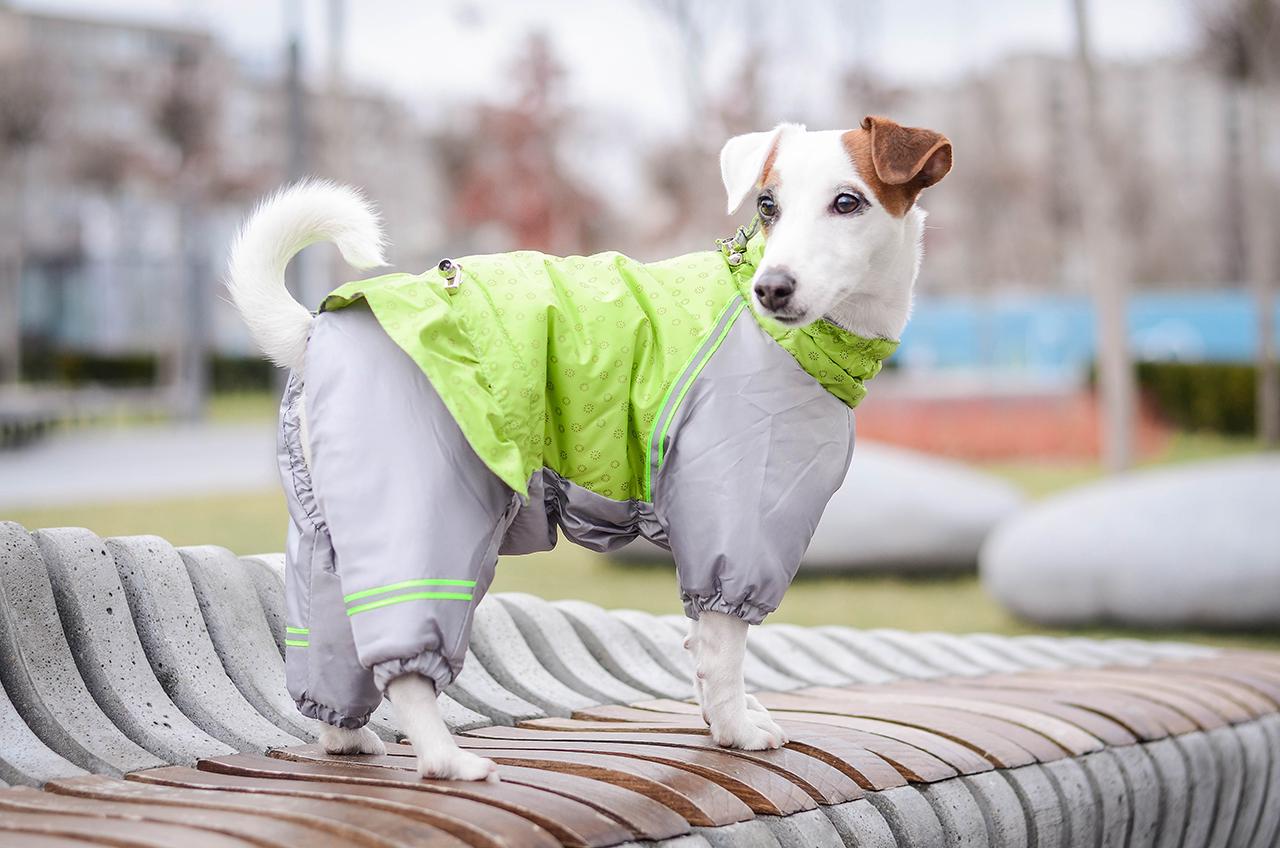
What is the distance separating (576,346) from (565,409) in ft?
0.38

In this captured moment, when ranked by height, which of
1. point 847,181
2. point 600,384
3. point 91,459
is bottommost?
point 91,459

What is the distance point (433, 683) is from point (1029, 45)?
25.4 metres

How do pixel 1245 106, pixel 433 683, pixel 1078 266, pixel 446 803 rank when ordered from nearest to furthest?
pixel 446 803 → pixel 433 683 → pixel 1245 106 → pixel 1078 266

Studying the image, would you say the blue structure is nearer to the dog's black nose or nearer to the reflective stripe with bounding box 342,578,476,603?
the dog's black nose

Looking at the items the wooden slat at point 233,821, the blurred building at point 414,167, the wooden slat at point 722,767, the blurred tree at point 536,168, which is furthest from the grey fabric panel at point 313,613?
the blurred tree at point 536,168

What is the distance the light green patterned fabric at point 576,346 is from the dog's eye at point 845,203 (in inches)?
7.1

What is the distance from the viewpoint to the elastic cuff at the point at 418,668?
2.22 metres

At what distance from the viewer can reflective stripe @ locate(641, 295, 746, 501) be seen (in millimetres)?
2479

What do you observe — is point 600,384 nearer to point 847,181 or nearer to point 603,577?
point 847,181

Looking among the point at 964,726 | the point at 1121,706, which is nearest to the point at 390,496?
Answer: the point at 964,726

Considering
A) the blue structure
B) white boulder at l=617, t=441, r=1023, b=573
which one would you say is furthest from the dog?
the blue structure

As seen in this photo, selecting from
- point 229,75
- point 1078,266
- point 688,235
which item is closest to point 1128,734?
point 688,235

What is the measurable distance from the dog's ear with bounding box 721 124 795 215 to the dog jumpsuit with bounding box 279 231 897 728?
10 cm

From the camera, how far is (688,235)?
2219cm
